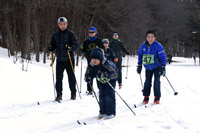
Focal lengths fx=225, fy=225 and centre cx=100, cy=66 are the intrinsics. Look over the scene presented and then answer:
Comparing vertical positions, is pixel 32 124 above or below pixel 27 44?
below

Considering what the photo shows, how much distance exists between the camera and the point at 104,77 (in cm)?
460

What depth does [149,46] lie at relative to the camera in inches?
238

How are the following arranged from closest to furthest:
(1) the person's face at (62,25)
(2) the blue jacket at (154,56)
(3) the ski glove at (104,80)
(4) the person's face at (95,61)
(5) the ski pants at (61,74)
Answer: (4) the person's face at (95,61) → (3) the ski glove at (104,80) → (2) the blue jacket at (154,56) → (1) the person's face at (62,25) → (5) the ski pants at (61,74)

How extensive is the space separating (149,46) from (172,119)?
2.21 meters

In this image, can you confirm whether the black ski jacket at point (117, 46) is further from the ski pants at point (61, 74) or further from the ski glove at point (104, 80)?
the ski glove at point (104, 80)

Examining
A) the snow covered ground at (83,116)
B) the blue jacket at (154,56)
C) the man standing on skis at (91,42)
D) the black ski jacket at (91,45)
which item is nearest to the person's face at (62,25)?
the man standing on skis at (91,42)

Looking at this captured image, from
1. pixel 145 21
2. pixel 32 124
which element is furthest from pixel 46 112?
pixel 145 21

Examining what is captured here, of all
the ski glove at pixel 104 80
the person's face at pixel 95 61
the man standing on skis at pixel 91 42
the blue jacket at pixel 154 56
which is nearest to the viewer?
the person's face at pixel 95 61

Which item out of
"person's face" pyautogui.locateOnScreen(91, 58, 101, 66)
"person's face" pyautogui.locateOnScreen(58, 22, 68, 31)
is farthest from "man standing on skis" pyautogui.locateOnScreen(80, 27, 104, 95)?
"person's face" pyautogui.locateOnScreen(91, 58, 101, 66)

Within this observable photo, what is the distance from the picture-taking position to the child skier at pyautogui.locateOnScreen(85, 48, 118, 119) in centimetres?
454

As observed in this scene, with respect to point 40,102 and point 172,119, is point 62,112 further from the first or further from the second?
point 172,119

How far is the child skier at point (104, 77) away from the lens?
14.9 feet

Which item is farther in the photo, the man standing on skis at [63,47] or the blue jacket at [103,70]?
the man standing on skis at [63,47]

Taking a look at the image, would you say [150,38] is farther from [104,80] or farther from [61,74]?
[61,74]
